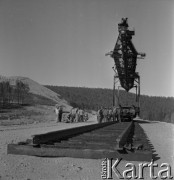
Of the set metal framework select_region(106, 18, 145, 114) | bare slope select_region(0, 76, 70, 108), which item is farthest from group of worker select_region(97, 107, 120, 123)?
bare slope select_region(0, 76, 70, 108)

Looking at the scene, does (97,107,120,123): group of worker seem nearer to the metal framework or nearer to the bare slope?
the metal framework

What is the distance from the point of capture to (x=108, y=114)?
29.4m

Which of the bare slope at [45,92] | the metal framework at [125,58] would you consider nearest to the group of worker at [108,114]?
the metal framework at [125,58]

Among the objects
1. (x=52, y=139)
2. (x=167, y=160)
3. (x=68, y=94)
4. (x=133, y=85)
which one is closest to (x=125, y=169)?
(x=167, y=160)

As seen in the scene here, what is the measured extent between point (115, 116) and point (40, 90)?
6878 centimetres

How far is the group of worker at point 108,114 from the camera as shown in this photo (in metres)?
28.2

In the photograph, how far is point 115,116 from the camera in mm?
28672

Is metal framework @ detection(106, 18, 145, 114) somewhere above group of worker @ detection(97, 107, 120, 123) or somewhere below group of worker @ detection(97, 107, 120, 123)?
above

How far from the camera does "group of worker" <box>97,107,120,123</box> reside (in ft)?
92.4

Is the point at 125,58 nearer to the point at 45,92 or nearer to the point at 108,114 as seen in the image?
the point at 108,114

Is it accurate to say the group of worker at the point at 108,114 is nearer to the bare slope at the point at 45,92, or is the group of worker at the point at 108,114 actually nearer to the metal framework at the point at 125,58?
the metal framework at the point at 125,58

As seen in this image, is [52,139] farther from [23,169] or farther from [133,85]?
[133,85]

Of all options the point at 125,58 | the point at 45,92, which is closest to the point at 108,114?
the point at 125,58

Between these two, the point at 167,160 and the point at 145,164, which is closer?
the point at 145,164
